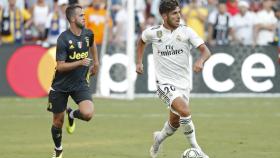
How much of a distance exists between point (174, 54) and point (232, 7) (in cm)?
1516

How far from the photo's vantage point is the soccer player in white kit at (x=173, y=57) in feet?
40.2

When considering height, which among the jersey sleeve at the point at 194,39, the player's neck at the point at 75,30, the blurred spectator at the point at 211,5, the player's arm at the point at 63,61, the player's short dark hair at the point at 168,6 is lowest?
the blurred spectator at the point at 211,5

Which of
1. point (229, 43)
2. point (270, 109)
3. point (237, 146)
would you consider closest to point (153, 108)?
point (270, 109)

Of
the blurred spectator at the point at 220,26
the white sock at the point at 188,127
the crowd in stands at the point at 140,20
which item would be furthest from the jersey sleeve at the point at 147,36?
the blurred spectator at the point at 220,26

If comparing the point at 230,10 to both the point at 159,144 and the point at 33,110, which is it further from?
the point at 159,144

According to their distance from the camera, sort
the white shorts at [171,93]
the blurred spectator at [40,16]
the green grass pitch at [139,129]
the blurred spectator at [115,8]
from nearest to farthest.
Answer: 1. the white shorts at [171,93]
2. the green grass pitch at [139,129]
3. the blurred spectator at [40,16]
4. the blurred spectator at [115,8]

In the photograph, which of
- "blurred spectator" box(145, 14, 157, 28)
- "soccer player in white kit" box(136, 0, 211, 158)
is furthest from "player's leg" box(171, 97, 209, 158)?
"blurred spectator" box(145, 14, 157, 28)

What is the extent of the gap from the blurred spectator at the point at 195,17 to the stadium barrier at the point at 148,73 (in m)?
1.76

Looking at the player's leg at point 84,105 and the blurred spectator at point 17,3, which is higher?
the blurred spectator at point 17,3

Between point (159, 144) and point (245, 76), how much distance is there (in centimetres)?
1234

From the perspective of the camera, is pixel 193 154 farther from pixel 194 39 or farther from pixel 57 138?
pixel 57 138

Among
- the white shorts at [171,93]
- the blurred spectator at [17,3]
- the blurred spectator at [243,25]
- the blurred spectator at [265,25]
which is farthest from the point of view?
the blurred spectator at [243,25]

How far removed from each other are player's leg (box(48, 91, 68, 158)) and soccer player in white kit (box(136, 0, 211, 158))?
4.02 feet

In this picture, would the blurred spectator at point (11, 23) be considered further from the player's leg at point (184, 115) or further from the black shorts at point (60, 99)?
the player's leg at point (184, 115)
